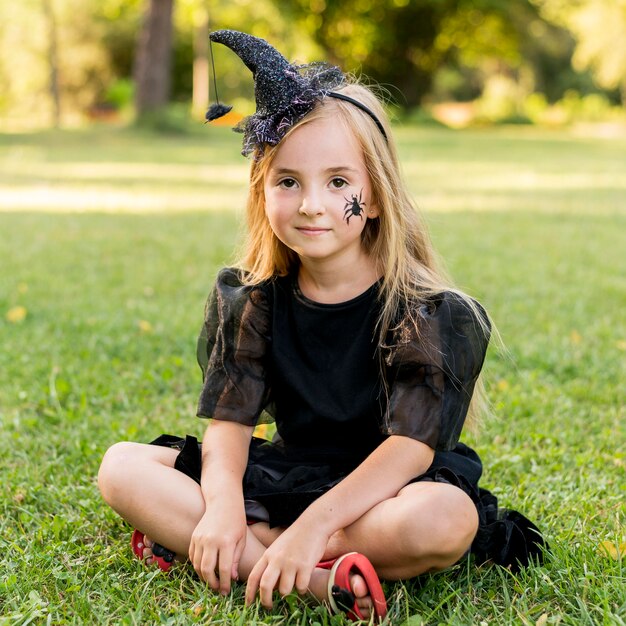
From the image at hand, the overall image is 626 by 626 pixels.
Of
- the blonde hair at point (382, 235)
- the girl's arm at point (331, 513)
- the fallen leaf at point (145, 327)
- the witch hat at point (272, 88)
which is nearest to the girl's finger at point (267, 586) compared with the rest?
the girl's arm at point (331, 513)

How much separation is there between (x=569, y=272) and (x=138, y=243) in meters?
3.22

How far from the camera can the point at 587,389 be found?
377 cm

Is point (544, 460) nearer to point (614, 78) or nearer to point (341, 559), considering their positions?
point (341, 559)

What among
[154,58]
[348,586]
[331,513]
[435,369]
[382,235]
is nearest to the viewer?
[348,586]

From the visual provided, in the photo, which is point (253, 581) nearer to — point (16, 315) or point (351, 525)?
point (351, 525)

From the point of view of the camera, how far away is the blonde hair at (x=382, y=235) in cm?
236

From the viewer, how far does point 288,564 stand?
2064 millimetres

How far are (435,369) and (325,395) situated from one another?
0.33 metres

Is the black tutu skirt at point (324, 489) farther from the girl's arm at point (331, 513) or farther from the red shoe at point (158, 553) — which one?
the red shoe at point (158, 553)

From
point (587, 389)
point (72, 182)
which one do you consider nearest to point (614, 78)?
point (72, 182)

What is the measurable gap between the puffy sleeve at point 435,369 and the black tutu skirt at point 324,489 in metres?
0.14

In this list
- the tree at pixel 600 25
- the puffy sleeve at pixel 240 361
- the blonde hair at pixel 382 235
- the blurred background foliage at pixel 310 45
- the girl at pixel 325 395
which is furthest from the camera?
the tree at pixel 600 25

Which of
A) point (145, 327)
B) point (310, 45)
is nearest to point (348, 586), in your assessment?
point (145, 327)

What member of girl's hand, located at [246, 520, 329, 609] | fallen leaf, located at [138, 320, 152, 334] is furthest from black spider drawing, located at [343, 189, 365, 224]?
fallen leaf, located at [138, 320, 152, 334]
